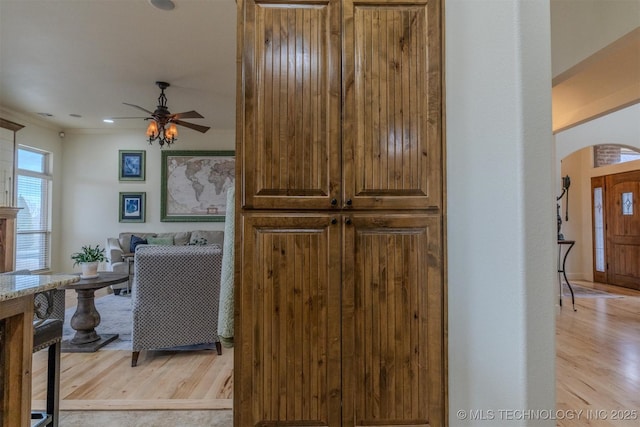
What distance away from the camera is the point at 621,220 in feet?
19.8

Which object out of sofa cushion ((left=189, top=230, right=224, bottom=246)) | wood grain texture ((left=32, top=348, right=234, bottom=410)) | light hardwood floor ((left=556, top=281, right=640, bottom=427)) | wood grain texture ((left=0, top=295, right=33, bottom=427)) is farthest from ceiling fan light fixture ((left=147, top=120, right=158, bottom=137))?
light hardwood floor ((left=556, top=281, right=640, bottom=427))

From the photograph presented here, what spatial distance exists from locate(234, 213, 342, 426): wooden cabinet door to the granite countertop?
731 mm

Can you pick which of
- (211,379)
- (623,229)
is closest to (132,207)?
(211,379)

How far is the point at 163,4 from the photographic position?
265 cm

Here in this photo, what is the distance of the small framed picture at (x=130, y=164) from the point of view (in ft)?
20.9

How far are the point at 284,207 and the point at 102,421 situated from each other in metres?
1.69

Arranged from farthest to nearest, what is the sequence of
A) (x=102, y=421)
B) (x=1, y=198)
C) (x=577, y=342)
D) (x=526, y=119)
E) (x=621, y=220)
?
(x=621, y=220), (x=1, y=198), (x=577, y=342), (x=102, y=421), (x=526, y=119)

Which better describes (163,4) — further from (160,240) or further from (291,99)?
(160,240)

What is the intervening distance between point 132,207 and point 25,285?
18.6ft

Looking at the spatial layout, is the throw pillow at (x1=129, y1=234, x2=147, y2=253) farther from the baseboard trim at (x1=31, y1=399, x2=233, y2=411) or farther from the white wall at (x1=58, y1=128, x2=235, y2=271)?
the baseboard trim at (x1=31, y1=399, x2=233, y2=411)

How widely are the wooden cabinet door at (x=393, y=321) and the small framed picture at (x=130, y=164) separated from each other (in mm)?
6157

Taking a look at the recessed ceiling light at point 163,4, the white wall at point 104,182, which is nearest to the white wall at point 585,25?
the recessed ceiling light at point 163,4

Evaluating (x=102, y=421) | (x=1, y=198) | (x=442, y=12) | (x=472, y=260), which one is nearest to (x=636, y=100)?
(x=442, y=12)

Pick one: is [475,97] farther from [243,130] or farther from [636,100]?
[636,100]
